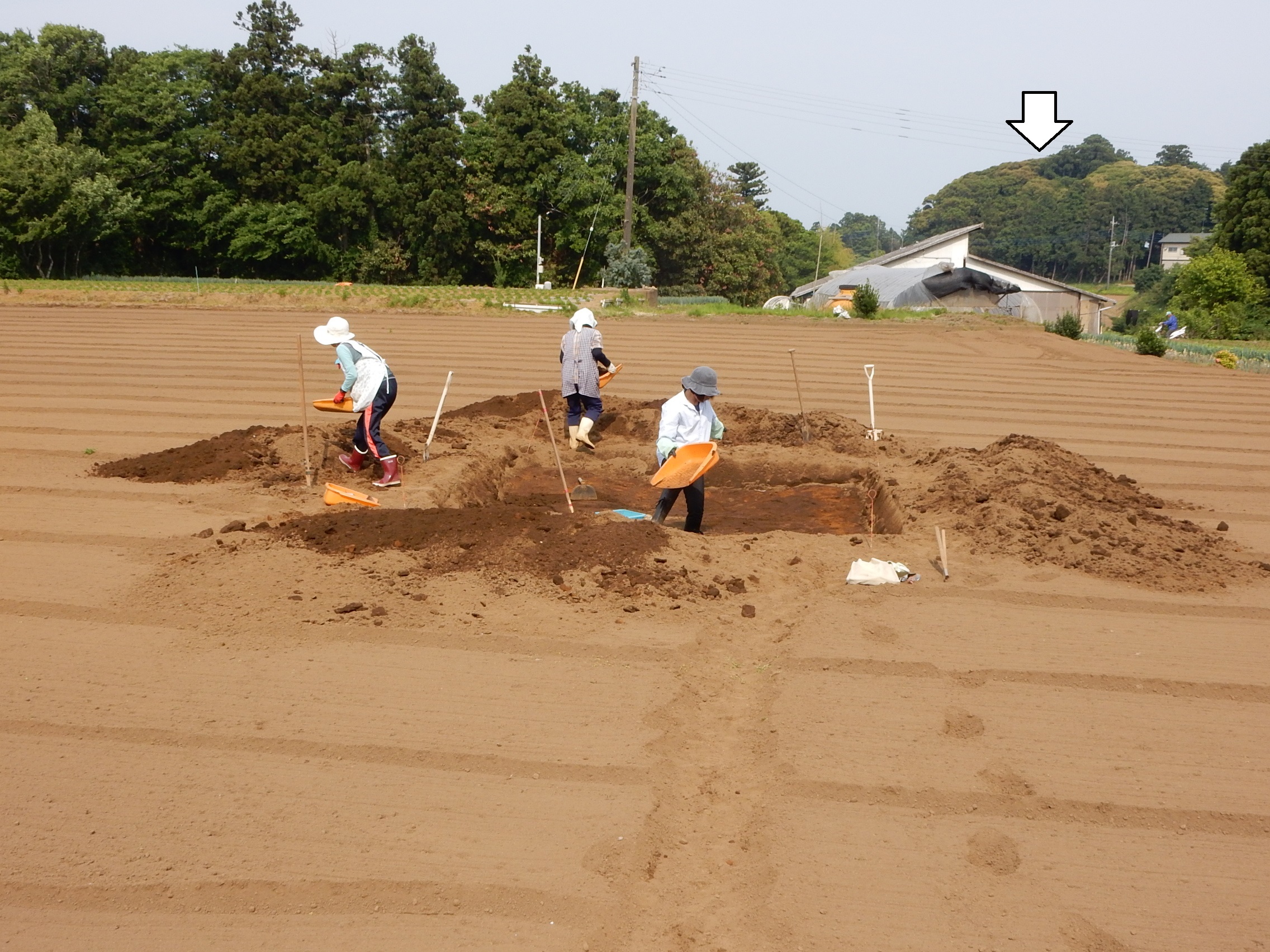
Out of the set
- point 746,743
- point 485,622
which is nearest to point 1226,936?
point 746,743

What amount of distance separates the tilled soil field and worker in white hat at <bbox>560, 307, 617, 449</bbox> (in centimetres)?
90

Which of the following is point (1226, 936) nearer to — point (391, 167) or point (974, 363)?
point (974, 363)

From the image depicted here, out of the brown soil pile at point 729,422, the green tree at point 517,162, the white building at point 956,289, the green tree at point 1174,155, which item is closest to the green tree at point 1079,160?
the green tree at point 1174,155

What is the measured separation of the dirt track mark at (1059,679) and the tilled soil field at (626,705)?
0.02m

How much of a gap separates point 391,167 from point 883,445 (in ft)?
135

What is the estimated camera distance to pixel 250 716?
5.45m

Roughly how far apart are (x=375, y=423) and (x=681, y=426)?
3123 millimetres

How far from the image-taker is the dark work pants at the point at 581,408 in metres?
12.3

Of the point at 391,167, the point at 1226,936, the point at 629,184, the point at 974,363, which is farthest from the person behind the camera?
the point at 391,167

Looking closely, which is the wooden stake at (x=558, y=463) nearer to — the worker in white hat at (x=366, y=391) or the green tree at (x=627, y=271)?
the worker in white hat at (x=366, y=391)

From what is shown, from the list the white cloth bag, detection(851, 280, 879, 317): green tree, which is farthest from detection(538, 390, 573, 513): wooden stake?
detection(851, 280, 879, 317): green tree

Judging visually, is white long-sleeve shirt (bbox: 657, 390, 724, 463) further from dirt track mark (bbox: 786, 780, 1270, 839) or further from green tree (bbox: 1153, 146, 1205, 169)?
green tree (bbox: 1153, 146, 1205, 169)

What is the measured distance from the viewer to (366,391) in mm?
9680

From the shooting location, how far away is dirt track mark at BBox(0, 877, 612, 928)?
156 inches
